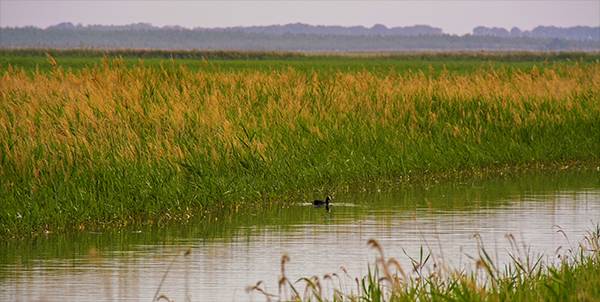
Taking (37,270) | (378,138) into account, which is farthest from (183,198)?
(378,138)

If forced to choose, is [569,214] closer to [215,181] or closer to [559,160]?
[215,181]

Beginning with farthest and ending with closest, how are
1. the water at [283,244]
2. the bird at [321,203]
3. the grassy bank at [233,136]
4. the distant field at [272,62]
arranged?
the distant field at [272,62] → the bird at [321,203] → the grassy bank at [233,136] → the water at [283,244]

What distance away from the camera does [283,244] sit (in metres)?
15.1

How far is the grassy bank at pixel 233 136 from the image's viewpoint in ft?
Answer: 55.7

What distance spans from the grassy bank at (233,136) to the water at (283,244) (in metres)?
0.81

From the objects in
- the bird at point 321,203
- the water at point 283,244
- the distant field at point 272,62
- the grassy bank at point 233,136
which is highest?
the distant field at point 272,62

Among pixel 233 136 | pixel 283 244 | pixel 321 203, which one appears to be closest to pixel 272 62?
pixel 233 136

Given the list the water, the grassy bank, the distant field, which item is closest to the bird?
the water

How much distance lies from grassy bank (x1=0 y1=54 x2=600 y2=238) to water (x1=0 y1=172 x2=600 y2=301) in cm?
81

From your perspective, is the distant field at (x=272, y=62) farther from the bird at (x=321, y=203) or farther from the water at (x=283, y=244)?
the water at (x=283, y=244)

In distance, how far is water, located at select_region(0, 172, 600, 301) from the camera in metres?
12.5

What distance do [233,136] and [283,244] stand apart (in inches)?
203

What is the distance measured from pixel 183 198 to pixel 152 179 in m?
0.50

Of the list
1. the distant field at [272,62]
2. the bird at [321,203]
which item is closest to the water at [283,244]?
the bird at [321,203]
